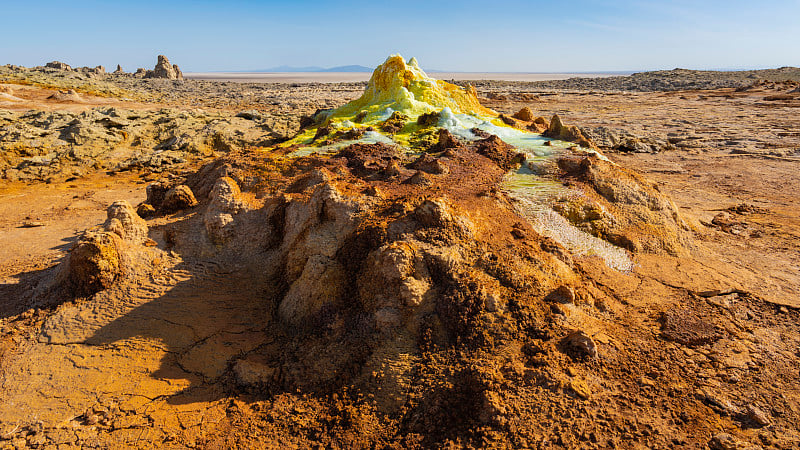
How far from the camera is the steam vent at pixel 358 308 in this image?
9.12ft

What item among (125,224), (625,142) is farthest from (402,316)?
(625,142)

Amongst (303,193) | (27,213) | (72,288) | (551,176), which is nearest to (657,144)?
(551,176)

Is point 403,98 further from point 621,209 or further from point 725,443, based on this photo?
point 725,443

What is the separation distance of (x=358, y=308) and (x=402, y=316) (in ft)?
1.40

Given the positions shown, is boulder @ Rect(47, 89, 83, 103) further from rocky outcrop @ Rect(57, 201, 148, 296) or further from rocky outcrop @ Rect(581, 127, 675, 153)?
rocky outcrop @ Rect(581, 127, 675, 153)

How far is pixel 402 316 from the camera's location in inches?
125

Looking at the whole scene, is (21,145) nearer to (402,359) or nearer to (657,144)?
(402,359)

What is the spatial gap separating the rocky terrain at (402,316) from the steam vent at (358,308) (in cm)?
2

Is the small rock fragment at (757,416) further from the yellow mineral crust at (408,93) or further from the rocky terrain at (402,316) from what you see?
the yellow mineral crust at (408,93)

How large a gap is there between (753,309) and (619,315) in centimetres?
142

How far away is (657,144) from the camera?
1336 centimetres

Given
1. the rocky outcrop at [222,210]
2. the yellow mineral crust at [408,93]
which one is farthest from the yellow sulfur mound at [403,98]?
the rocky outcrop at [222,210]

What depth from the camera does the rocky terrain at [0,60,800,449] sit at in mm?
2736

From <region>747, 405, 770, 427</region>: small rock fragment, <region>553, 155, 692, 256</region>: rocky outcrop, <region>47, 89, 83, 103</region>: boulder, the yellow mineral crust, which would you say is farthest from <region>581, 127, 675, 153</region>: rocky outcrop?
<region>47, 89, 83, 103</region>: boulder
